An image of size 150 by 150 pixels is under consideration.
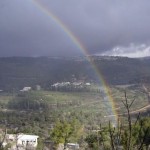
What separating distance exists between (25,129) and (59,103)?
7099cm

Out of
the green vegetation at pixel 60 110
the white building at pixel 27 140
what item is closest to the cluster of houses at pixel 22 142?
the white building at pixel 27 140

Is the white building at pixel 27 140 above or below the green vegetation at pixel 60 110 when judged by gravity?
below

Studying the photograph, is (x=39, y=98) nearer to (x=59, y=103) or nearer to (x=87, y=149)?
(x=59, y=103)

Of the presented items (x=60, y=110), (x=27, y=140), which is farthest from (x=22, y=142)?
(x=60, y=110)

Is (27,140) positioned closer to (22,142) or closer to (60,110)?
(22,142)

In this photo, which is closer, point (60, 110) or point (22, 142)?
point (22, 142)

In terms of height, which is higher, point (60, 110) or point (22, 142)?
point (60, 110)

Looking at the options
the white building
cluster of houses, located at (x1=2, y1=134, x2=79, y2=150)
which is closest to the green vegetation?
the white building

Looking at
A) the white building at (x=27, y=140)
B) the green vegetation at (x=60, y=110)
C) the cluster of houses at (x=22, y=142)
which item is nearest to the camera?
the cluster of houses at (x=22, y=142)

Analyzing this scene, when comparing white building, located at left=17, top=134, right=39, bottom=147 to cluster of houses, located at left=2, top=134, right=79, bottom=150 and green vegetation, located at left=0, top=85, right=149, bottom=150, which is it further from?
green vegetation, located at left=0, top=85, right=149, bottom=150

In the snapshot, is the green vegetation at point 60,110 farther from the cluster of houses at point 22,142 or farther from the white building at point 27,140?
the cluster of houses at point 22,142

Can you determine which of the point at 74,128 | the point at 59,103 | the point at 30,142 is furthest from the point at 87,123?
the point at 59,103

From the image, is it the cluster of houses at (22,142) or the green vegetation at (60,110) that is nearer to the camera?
the cluster of houses at (22,142)

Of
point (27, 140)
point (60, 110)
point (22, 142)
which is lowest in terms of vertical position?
point (22, 142)
